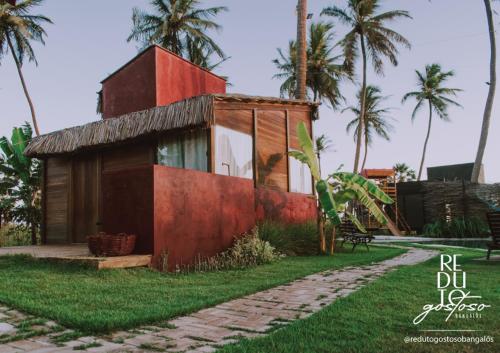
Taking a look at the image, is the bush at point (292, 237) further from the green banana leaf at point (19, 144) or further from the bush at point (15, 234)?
the bush at point (15, 234)

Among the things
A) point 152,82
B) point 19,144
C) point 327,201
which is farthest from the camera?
point 19,144

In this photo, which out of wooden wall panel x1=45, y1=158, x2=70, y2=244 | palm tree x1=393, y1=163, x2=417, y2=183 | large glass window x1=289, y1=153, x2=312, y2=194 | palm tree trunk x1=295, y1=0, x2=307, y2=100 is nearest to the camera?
wooden wall panel x1=45, y1=158, x2=70, y2=244

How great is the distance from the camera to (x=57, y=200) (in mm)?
11367

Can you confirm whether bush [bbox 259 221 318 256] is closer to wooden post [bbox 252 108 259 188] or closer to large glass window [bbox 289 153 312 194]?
wooden post [bbox 252 108 259 188]

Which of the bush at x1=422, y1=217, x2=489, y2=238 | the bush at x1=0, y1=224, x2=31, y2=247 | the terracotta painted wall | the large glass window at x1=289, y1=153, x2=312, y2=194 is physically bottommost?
the bush at x1=422, y1=217, x2=489, y2=238

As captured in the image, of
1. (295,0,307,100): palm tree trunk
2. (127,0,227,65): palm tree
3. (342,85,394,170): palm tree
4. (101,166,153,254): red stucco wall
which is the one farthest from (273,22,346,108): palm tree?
(101,166,153,254): red stucco wall

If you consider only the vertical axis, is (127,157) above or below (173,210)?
above

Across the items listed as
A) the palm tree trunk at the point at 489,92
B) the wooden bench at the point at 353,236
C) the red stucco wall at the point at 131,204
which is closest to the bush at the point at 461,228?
the palm tree trunk at the point at 489,92

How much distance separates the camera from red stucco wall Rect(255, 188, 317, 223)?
9906mm

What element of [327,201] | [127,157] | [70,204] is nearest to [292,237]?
[327,201]

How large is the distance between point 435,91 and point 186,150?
3256 centimetres

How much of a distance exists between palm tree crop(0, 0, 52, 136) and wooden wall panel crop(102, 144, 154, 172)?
12753 mm

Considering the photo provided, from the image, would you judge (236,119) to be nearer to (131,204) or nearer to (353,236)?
(131,204)

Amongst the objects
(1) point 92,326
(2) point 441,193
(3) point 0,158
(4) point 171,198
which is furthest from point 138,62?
(2) point 441,193
